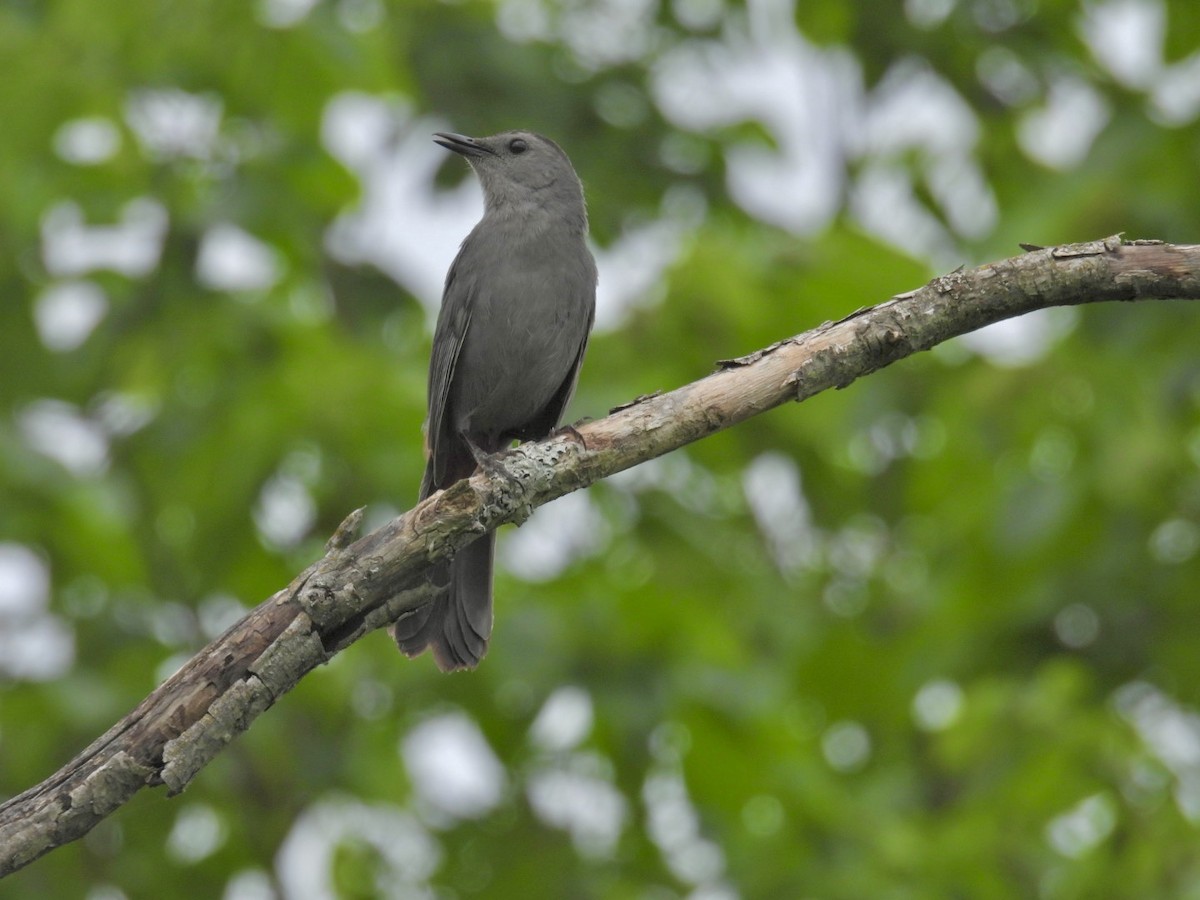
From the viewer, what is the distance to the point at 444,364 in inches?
217

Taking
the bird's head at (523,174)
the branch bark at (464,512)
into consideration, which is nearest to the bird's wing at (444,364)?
the bird's head at (523,174)

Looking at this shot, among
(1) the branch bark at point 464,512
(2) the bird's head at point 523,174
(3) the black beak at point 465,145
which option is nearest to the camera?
(1) the branch bark at point 464,512

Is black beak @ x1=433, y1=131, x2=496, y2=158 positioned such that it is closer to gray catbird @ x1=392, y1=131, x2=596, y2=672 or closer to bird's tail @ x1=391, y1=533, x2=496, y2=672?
gray catbird @ x1=392, y1=131, x2=596, y2=672

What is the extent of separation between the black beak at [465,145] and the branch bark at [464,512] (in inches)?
94.4

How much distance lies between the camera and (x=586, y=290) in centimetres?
559

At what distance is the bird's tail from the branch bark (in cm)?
96

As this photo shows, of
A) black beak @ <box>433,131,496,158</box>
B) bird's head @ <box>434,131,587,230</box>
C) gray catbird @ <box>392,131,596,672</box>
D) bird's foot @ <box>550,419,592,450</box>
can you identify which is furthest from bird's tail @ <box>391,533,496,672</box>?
black beak @ <box>433,131,496,158</box>

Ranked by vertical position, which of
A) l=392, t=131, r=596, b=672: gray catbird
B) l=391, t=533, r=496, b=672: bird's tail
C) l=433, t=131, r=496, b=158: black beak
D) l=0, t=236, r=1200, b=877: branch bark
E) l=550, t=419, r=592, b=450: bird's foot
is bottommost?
l=0, t=236, r=1200, b=877: branch bark

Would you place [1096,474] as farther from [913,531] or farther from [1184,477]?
[913,531]

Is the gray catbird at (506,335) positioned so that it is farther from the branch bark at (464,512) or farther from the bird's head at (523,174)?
the branch bark at (464,512)

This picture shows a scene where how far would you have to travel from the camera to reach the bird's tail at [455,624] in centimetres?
485

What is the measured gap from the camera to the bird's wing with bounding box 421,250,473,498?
543cm

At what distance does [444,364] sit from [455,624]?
42.3 inches

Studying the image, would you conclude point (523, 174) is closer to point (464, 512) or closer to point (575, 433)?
point (575, 433)
